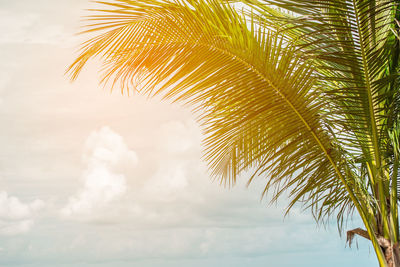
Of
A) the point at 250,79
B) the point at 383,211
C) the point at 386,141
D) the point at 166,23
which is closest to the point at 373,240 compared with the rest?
the point at 383,211

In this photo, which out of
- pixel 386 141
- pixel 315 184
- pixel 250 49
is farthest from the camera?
pixel 315 184

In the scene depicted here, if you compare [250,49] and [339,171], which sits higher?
[250,49]

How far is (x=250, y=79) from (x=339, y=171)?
106 cm

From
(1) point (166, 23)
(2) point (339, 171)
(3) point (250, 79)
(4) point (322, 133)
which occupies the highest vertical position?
(1) point (166, 23)

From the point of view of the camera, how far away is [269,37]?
3.12m

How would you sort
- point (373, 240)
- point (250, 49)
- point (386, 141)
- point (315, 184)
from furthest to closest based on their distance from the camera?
point (315, 184), point (386, 141), point (373, 240), point (250, 49)

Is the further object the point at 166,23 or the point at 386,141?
the point at 386,141

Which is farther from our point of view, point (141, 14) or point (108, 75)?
point (108, 75)

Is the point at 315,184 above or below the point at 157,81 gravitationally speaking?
below

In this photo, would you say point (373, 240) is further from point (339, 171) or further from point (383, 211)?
point (339, 171)

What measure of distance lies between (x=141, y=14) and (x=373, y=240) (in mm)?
2493

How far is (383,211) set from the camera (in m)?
3.22

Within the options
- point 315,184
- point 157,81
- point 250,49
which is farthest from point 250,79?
point 315,184

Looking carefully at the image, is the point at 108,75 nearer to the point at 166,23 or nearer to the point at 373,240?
the point at 166,23
